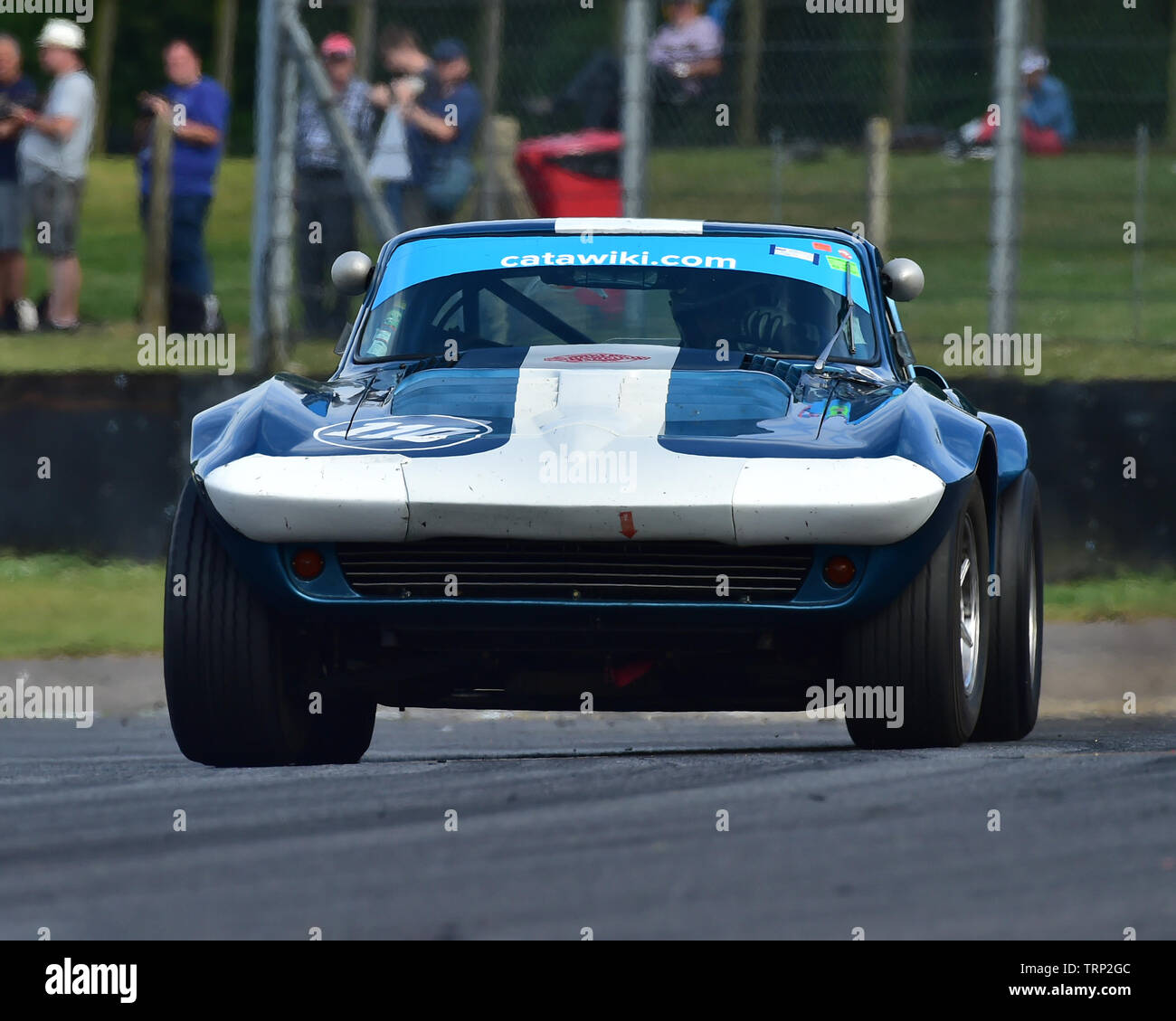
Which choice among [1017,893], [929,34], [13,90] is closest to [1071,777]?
[1017,893]

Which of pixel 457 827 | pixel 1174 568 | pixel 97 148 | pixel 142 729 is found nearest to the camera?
pixel 457 827

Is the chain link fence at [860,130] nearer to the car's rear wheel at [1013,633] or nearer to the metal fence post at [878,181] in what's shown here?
the metal fence post at [878,181]

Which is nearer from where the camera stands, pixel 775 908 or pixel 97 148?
pixel 775 908

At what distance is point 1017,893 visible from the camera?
432 centimetres

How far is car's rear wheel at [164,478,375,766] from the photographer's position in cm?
602

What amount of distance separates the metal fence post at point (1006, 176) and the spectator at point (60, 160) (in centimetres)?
533

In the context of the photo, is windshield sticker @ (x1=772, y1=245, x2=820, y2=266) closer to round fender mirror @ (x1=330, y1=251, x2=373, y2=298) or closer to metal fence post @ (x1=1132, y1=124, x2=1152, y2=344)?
round fender mirror @ (x1=330, y1=251, x2=373, y2=298)

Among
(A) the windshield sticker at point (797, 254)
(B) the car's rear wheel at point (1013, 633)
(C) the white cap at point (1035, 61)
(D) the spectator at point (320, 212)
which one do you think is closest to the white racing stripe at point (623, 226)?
(A) the windshield sticker at point (797, 254)

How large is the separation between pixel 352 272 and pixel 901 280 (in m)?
1.65

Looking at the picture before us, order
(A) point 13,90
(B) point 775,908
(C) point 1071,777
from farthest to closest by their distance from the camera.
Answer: (A) point 13,90 → (C) point 1071,777 → (B) point 775,908

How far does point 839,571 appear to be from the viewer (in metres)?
5.81

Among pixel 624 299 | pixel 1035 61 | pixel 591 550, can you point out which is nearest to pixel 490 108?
pixel 1035 61
